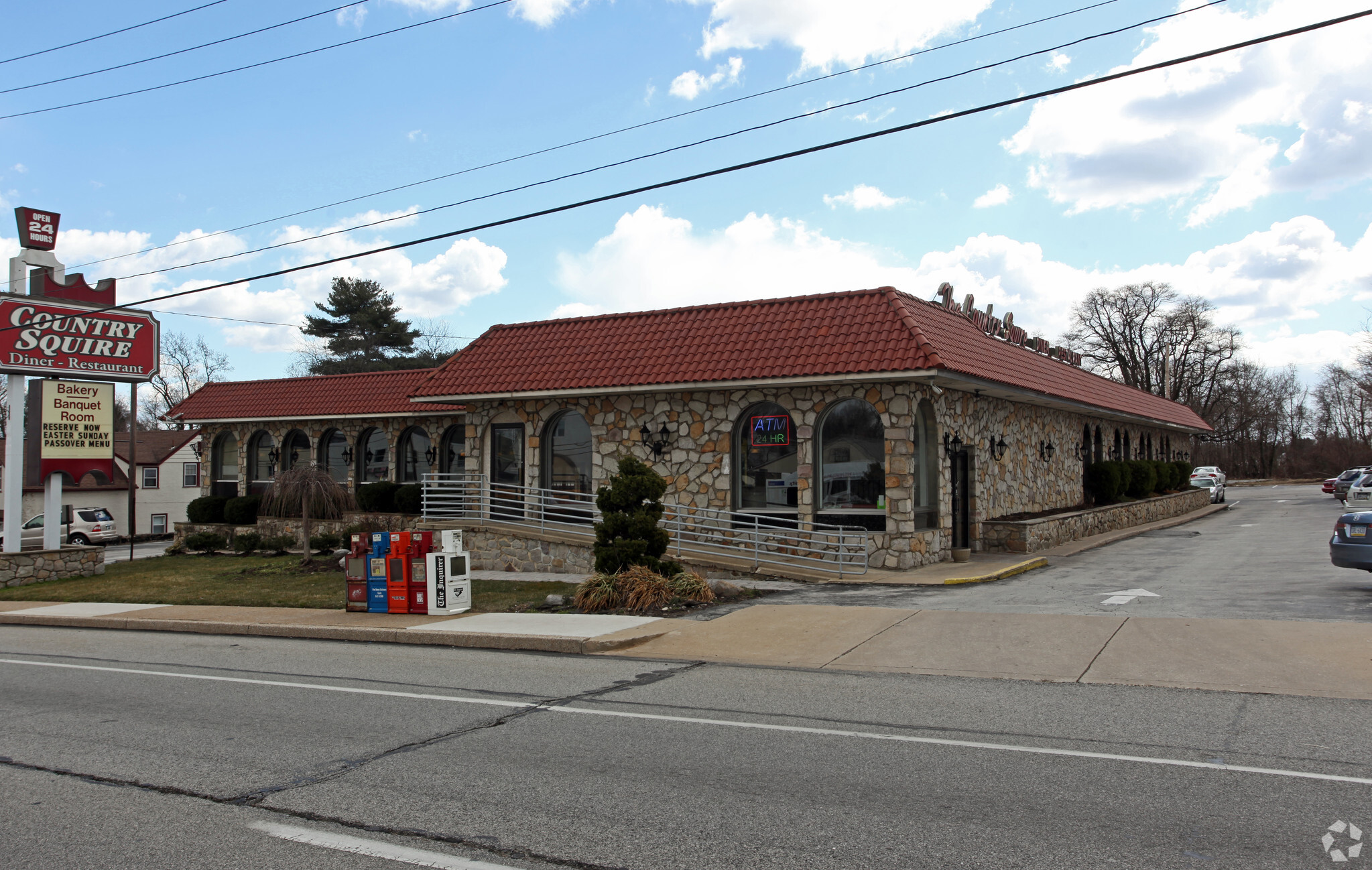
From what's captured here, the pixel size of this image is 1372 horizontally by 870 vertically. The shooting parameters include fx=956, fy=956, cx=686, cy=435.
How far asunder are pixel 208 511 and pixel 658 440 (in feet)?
60.6

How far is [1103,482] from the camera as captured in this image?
27516 mm

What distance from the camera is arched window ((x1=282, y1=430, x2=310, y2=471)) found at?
102 ft

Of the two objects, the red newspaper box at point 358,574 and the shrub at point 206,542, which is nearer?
the red newspaper box at point 358,574

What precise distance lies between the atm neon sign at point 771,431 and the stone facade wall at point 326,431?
11.3m

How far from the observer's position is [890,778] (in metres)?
5.85

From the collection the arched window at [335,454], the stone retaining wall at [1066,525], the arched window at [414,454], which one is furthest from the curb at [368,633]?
the arched window at [335,454]

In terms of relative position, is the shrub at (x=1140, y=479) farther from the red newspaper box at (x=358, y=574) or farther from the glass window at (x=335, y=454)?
the glass window at (x=335, y=454)

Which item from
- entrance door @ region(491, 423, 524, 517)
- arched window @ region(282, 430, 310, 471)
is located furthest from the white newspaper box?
arched window @ region(282, 430, 310, 471)

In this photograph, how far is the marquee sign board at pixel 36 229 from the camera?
2161 cm

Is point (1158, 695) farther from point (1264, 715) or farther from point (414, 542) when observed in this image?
point (414, 542)

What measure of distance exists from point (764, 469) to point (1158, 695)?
37.0 ft

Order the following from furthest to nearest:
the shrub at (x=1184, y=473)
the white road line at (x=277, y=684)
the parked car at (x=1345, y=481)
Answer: the parked car at (x=1345, y=481), the shrub at (x=1184, y=473), the white road line at (x=277, y=684)

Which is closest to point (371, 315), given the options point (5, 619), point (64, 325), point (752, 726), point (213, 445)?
point (213, 445)

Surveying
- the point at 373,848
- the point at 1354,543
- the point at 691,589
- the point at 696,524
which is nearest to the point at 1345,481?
the point at 1354,543
